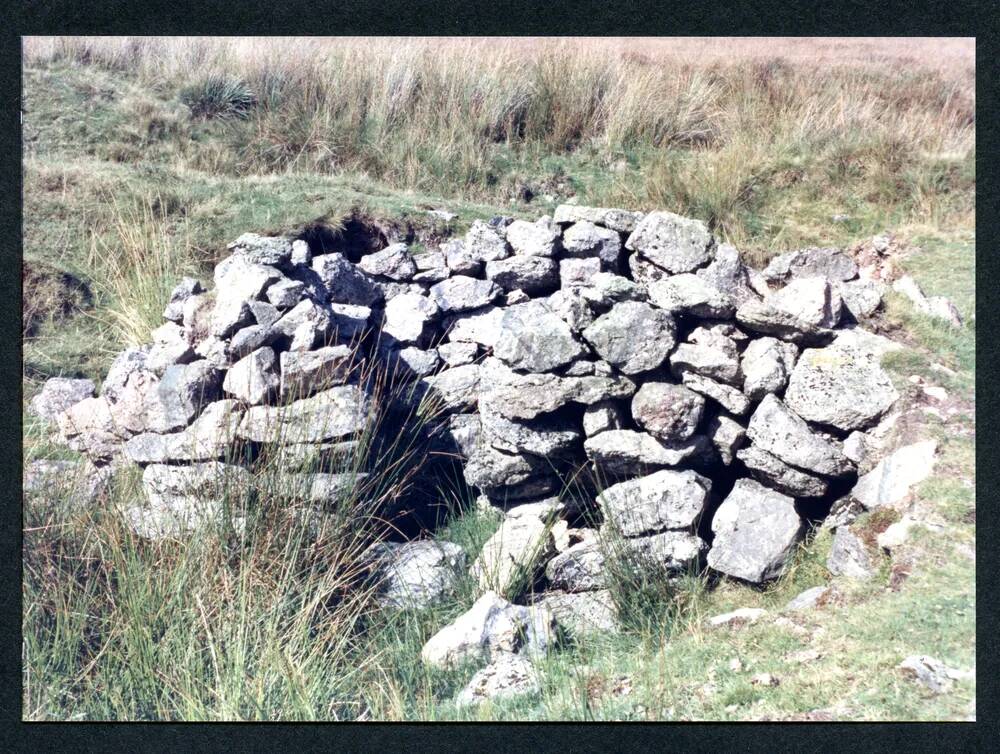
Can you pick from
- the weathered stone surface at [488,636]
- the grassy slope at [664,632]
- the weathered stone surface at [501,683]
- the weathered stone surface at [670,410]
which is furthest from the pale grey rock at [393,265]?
the weathered stone surface at [501,683]

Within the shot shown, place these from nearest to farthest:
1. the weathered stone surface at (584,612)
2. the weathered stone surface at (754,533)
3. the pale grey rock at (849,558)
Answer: the pale grey rock at (849,558), the weathered stone surface at (584,612), the weathered stone surface at (754,533)

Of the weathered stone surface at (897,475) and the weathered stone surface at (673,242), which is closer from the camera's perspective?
the weathered stone surface at (897,475)

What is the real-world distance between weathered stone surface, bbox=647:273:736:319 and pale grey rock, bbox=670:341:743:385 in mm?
192

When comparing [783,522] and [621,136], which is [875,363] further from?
[621,136]

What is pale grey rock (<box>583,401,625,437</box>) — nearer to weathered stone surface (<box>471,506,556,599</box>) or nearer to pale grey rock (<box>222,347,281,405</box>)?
weathered stone surface (<box>471,506,556,599</box>)

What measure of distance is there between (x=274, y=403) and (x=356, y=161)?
350 cm

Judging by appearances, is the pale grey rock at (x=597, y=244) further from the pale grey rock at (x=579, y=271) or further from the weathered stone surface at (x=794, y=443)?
the weathered stone surface at (x=794, y=443)

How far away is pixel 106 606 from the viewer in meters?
3.82

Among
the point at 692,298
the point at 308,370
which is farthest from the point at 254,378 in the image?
the point at 692,298

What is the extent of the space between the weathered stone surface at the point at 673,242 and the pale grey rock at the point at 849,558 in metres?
1.74

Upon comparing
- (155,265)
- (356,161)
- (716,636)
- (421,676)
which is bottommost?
(421,676)

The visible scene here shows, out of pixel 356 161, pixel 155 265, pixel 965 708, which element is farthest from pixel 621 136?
pixel 965 708

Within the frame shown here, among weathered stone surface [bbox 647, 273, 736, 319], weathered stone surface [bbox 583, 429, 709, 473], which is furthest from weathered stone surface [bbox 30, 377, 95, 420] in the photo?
weathered stone surface [bbox 647, 273, 736, 319]

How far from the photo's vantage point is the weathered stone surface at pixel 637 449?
4.59m
